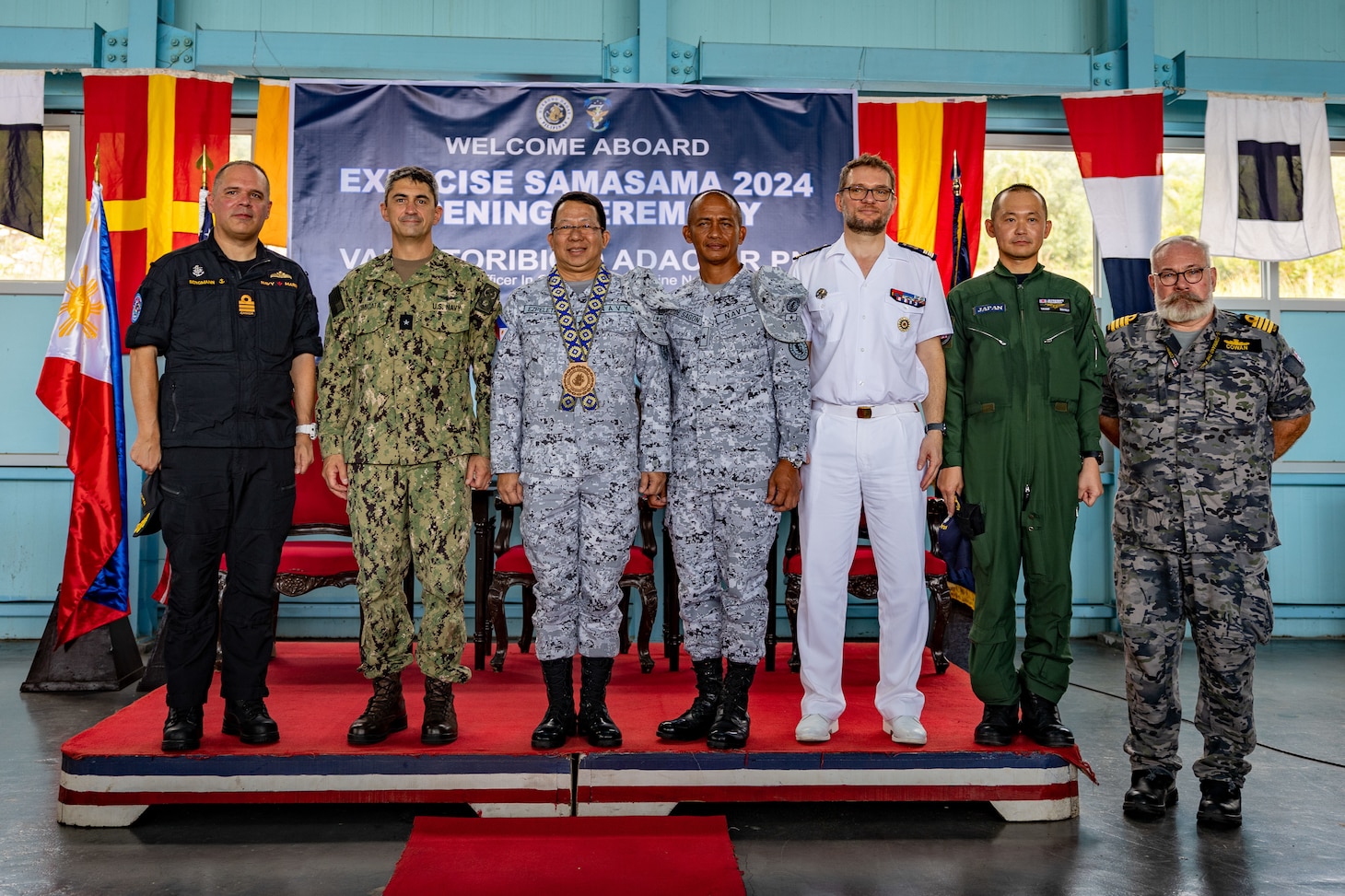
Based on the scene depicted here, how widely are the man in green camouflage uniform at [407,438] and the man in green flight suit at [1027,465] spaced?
1.47 m

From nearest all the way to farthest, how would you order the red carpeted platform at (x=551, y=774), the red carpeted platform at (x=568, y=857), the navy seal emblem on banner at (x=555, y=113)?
the red carpeted platform at (x=568, y=857) < the red carpeted platform at (x=551, y=774) < the navy seal emblem on banner at (x=555, y=113)

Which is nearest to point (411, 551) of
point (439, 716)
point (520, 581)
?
point (439, 716)

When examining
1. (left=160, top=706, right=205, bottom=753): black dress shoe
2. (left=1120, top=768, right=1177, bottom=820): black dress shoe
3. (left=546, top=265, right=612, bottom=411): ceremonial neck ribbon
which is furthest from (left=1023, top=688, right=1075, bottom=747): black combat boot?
(left=160, top=706, right=205, bottom=753): black dress shoe

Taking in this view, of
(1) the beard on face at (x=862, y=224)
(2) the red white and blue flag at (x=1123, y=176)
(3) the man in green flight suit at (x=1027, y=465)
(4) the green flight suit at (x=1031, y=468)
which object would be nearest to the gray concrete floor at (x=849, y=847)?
(3) the man in green flight suit at (x=1027, y=465)

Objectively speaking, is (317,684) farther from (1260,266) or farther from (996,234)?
(1260,266)

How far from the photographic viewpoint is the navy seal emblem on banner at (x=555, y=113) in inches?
210

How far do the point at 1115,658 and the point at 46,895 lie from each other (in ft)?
15.9

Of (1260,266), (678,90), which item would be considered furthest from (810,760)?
(1260,266)

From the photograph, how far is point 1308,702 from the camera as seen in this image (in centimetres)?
438

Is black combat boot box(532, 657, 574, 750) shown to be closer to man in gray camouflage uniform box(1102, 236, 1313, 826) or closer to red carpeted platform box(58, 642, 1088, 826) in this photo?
A: red carpeted platform box(58, 642, 1088, 826)

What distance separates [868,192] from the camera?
119 inches

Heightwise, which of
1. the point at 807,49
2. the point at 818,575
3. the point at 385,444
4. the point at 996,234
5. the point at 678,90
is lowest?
the point at 818,575

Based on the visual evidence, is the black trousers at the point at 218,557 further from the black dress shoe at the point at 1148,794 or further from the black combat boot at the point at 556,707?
the black dress shoe at the point at 1148,794

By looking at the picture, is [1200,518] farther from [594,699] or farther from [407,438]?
[407,438]
